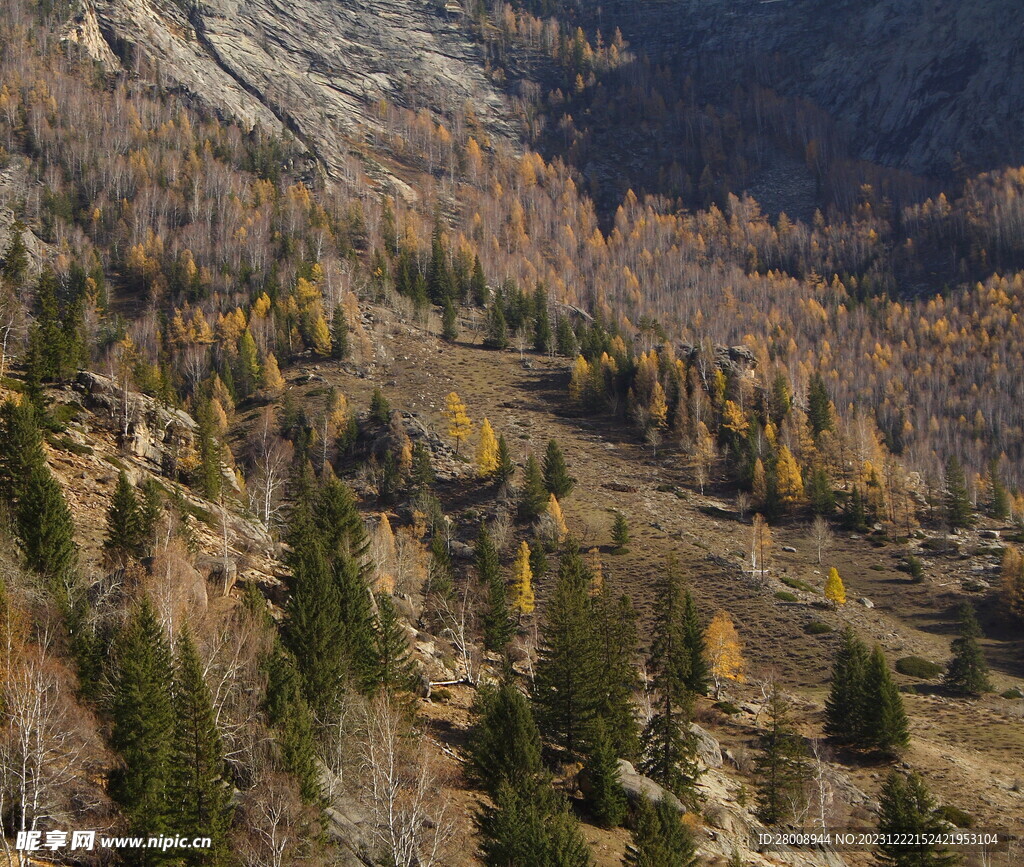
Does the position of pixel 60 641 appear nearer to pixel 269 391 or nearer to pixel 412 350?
pixel 269 391

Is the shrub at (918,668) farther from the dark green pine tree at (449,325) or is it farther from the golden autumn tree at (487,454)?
the dark green pine tree at (449,325)

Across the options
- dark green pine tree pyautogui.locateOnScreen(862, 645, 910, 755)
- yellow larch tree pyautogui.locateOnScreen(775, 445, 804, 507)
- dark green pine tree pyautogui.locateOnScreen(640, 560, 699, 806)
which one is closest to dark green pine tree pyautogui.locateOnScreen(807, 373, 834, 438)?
yellow larch tree pyautogui.locateOnScreen(775, 445, 804, 507)

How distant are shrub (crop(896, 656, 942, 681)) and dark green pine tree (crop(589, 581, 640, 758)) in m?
32.6

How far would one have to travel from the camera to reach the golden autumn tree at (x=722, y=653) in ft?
222

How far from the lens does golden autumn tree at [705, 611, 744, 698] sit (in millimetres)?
67625

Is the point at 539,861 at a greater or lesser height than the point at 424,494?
greater

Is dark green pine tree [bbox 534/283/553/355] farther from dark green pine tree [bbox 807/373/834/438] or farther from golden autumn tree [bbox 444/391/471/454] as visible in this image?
dark green pine tree [bbox 807/373/834/438]

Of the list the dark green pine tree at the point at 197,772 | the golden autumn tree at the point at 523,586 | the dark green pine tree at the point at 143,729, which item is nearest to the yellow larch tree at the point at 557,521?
the golden autumn tree at the point at 523,586

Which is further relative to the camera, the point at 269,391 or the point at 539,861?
the point at 269,391

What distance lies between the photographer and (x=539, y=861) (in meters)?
25.6

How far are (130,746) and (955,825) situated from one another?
43535mm

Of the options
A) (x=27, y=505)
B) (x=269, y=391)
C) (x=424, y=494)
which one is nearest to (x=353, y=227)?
(x=269, y=391)

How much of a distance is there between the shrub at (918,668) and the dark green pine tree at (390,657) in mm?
50086

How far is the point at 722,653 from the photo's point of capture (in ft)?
224
